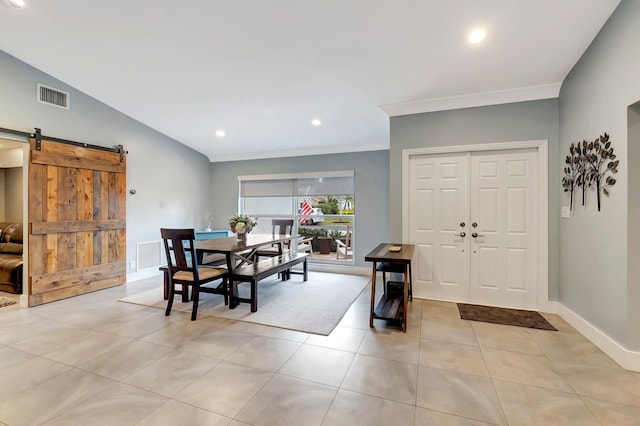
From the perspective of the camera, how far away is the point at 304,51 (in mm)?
2932

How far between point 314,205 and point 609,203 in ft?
14.5

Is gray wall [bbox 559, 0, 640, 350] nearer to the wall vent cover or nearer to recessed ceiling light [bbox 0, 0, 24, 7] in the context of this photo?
recessed ceiling light [bbox 0, 0, 24, 7]

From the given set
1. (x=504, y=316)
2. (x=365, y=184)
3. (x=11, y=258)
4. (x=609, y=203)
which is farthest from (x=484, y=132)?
(x=11, y=258)

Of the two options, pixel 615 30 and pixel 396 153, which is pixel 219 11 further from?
pixel 615 30

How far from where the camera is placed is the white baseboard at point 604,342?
2176mm

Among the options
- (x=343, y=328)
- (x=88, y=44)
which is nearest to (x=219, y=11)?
(x=88, y=44)

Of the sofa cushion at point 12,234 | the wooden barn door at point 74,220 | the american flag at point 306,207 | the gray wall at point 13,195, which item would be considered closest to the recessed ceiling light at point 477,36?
the american flag at point 306,207

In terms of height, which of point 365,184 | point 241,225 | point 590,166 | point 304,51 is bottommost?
point 241,225

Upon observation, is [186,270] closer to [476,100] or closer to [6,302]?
[6,302]

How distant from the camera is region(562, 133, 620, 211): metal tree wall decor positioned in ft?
7.93

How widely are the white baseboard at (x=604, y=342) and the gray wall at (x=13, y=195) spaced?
8907 millimetres

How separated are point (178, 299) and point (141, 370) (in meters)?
1.82

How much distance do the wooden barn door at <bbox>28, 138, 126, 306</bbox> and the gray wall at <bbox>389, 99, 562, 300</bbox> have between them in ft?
14.3

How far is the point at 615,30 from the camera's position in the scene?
7.59 feet
